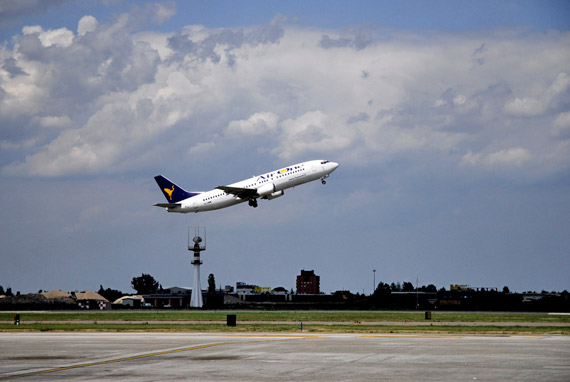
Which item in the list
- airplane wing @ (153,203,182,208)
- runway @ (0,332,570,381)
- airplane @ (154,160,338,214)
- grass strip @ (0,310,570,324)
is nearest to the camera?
runway @ (0,332,570,381)

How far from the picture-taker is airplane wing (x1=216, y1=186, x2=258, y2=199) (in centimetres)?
9819

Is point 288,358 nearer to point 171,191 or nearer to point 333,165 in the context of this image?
point 333,165

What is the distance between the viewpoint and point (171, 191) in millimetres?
110812

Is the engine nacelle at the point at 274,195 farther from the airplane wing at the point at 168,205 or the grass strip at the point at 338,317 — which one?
the grass strip at the point at 338,317

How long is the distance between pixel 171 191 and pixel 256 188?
17988mm

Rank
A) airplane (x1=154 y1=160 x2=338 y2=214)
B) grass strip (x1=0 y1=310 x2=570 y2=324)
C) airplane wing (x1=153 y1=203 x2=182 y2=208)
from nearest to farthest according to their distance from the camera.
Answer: grass strip (x1=0 y1=310 x2=570 y2=324), airplane (x1=154 y1=160 x2=338 y2=214), airplane wing (x1=153 y1=203 x2=182 y2=208)

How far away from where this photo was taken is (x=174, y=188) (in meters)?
110

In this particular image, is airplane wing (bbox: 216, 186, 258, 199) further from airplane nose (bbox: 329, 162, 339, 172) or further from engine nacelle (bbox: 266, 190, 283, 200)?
airplane nose (bbox: 329, 162, 339, 172)

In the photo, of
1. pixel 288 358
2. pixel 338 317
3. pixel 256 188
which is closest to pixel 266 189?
pixel 256 188

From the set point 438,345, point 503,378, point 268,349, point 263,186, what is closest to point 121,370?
point 268,349

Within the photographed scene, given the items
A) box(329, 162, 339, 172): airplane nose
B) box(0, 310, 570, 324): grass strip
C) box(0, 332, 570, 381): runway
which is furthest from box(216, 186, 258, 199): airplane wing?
box(0, 332, 570, 381): runway

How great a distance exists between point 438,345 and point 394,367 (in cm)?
1229

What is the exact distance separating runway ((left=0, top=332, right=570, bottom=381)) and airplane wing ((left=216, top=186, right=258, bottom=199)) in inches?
1902

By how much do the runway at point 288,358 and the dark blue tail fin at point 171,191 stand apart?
191 ft
